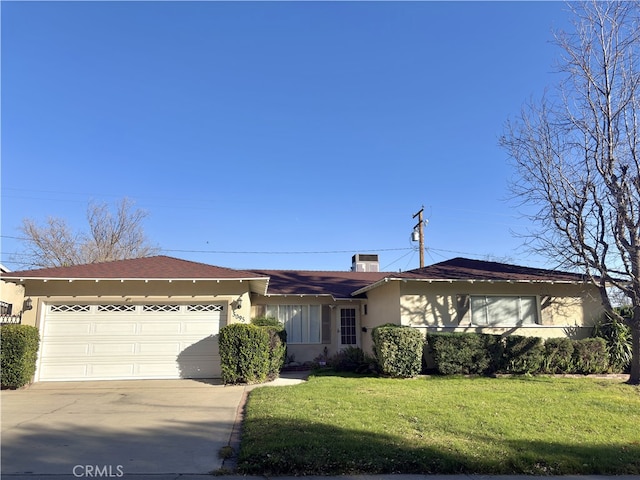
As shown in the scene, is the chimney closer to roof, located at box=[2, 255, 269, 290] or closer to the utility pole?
the utility pole

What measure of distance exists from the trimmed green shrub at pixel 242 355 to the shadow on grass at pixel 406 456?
209 inches

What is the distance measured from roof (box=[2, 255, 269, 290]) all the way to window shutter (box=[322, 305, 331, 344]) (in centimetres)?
446

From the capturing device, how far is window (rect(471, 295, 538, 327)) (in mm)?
14328

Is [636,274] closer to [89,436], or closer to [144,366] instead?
[89,436]

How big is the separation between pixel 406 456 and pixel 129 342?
981cm

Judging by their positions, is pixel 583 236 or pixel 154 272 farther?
pixel 154 272

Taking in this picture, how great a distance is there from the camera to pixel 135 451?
5602 millimetres

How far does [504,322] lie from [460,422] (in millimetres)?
8278

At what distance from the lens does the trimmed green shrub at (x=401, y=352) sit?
1237 centimetres

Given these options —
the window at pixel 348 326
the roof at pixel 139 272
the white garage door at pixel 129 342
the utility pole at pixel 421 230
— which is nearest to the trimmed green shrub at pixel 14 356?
the white garage door at pixel 129 342

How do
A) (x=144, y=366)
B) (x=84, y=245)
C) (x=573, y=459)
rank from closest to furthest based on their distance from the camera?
(x=573, y=459) → (x=144, y=366) → (x=84, y=245)

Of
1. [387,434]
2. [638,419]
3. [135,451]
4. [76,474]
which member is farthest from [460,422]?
[76,474]

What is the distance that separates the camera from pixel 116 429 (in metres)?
6.71

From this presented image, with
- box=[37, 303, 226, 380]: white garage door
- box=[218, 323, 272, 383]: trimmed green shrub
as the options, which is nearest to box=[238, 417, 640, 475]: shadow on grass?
box=[218, 323, 272, 383]: trimmed green shrub
